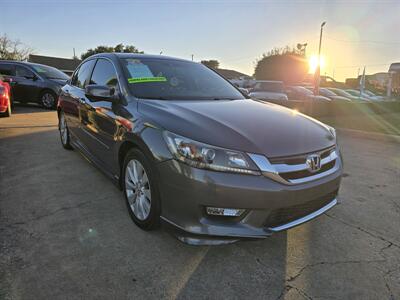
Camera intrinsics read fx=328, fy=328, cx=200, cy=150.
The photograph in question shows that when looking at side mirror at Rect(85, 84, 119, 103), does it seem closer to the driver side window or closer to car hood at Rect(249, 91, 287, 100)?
the driver side window

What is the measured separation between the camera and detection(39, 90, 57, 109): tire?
11.2 metres

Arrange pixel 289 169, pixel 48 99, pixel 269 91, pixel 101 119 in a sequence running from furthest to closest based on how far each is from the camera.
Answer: pixel 269 91 < pixel 48 99 < pixel 101 119 < pixel 289 169

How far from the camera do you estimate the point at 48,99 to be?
37.0 feet

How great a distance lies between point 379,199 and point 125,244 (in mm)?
2936

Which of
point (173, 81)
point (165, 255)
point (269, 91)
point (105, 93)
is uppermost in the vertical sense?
point (173, 81)

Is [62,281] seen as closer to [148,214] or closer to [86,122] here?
[148,214]

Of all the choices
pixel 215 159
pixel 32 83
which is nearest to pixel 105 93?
pixel 215 159

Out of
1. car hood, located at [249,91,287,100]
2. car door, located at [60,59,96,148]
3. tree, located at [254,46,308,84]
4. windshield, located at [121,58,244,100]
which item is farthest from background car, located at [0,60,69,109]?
tree, located at [254,46,308,84]

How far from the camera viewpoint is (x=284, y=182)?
7.50ft

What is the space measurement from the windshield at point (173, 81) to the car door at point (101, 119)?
0.73ft

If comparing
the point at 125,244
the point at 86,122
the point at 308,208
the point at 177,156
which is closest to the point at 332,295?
the point at 308,208

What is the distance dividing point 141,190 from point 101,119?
Answer: 1.15 metres

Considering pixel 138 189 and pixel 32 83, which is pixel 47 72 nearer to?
pixel 32 83

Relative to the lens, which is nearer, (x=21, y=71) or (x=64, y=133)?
(x=64, y=133)
